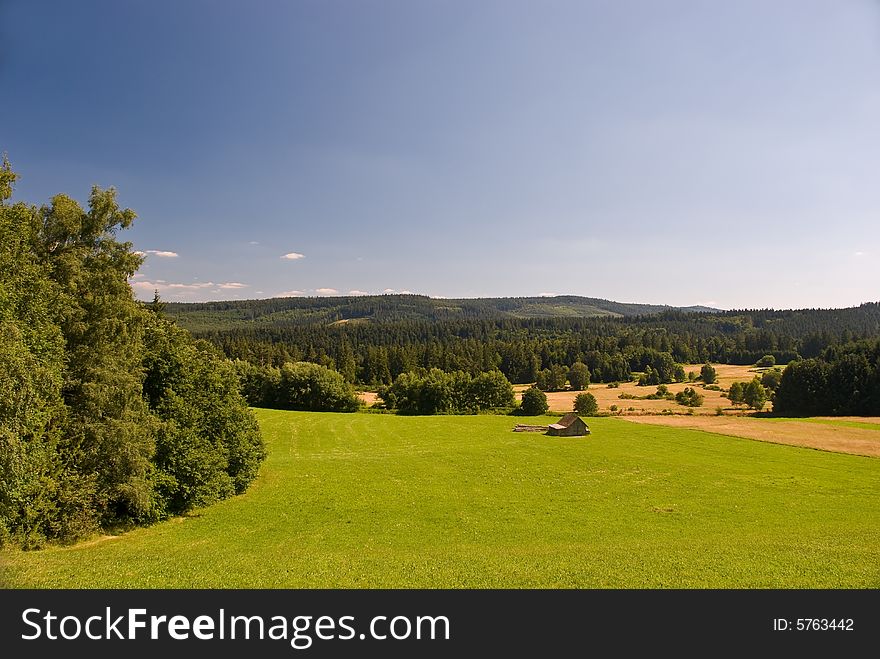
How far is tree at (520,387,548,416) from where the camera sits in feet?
286

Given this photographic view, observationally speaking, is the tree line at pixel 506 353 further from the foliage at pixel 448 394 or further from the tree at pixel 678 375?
the foliage at pixel 448 394

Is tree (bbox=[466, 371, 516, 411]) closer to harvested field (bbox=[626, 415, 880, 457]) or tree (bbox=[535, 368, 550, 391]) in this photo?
harvested field (bbox=[626, 415, 880, 457])

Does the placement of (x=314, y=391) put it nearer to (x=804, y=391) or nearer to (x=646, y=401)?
(x=646, y=401)

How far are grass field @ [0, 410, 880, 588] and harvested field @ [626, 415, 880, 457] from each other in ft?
20.5

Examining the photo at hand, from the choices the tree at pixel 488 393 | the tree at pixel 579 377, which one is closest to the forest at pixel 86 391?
the tree at pixel 488 393

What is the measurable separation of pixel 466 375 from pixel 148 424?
75.9m

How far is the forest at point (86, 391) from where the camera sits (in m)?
17.8

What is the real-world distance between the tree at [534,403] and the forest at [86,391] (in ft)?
215

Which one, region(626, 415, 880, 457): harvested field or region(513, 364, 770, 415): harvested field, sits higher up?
region(626, 415, 880, 457): harvested field

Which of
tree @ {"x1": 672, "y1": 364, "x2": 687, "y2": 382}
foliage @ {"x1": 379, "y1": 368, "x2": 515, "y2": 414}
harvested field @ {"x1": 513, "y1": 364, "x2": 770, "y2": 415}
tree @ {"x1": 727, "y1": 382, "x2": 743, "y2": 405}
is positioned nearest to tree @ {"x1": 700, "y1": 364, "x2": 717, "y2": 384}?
harvested field @ {"x1": 513, "y1": 364, "x2": 770, "y2": 415}

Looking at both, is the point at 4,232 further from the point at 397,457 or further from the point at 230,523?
the point at 397,457

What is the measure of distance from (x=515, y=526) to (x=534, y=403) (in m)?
64.6

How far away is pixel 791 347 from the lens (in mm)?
182250

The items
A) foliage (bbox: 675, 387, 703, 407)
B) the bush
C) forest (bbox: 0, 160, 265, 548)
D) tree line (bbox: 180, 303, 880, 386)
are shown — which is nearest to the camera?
forest (bbox: 0, 160, 265, 548)
